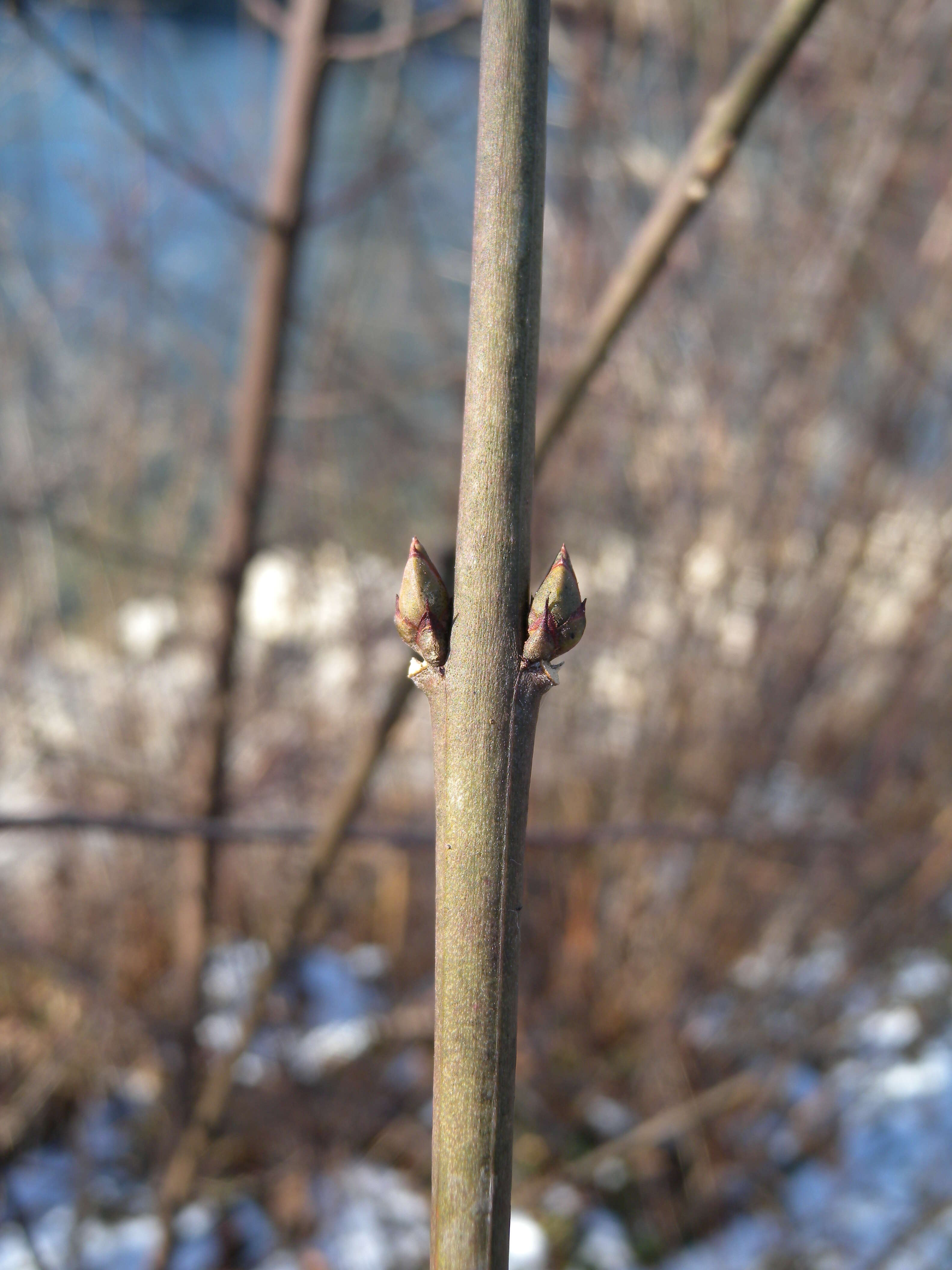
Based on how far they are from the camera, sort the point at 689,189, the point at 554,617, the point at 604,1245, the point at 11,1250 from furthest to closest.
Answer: the point at 604,1245 → the point at 11,1250 → the point at 689,189 → the point at 554,617

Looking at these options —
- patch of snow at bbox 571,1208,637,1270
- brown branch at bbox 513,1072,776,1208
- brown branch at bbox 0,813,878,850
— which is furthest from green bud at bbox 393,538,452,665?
patch of snow at bbox 571,1208,637,1270

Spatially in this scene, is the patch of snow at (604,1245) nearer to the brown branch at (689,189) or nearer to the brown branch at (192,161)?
the brown branch at (689,189)

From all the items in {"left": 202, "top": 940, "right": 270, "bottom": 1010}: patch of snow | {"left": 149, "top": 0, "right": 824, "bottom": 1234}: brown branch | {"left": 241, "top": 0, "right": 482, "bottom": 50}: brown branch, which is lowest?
{"left": 149, "top": 0, "right": 824, "bottom": 1234}: brown branch

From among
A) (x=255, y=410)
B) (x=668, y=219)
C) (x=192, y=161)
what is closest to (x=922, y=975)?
(x=255, y=410)

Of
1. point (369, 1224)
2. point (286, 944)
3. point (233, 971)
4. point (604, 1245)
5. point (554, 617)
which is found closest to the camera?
point (554, 617)

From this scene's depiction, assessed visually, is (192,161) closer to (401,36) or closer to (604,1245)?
(401,36)

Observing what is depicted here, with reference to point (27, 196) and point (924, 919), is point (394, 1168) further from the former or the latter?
point (27, 196)

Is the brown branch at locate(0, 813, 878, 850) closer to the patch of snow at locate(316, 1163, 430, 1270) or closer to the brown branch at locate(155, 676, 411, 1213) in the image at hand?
the brown branch at locate(155, 676, 411, 1213)
